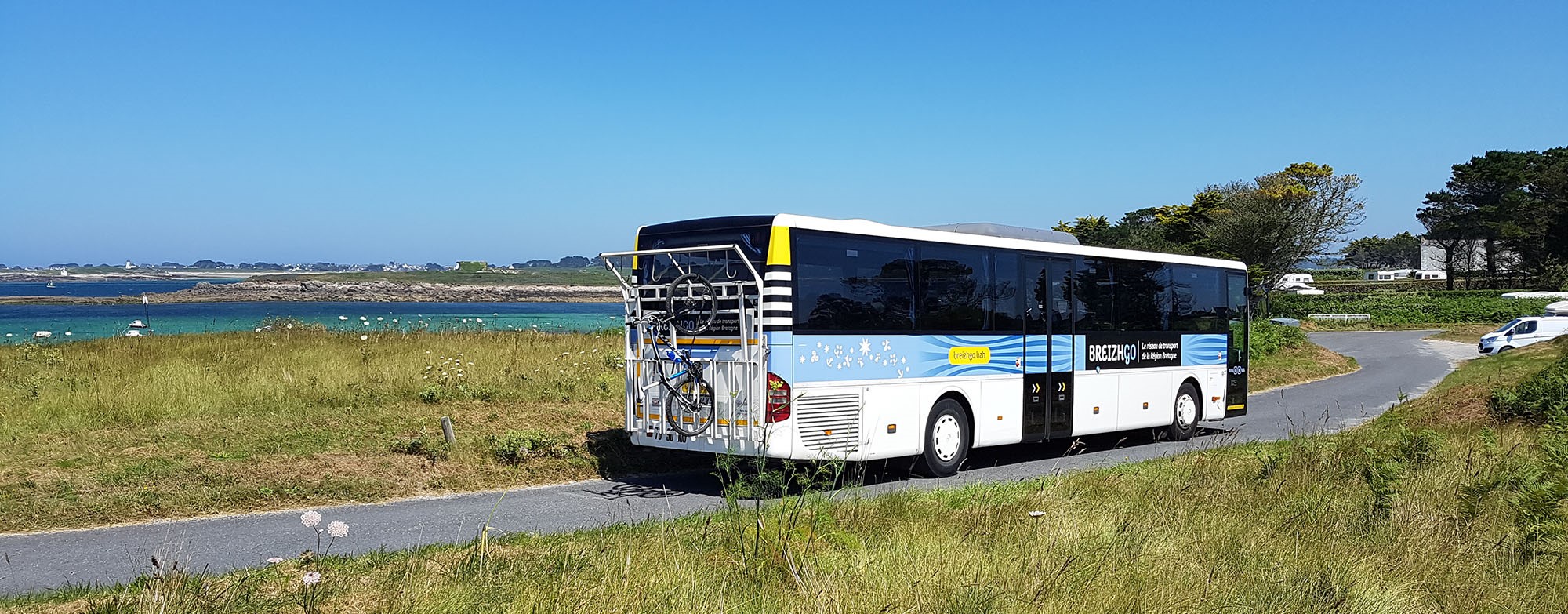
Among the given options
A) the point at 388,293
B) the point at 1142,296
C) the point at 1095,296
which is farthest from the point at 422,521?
the point at 388,293

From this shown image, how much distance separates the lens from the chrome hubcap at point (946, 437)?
44.5 ft

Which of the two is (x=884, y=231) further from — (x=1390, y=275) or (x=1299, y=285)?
(x=1390, y=275)

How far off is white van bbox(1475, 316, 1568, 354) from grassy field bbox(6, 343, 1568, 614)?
3298 centimetres

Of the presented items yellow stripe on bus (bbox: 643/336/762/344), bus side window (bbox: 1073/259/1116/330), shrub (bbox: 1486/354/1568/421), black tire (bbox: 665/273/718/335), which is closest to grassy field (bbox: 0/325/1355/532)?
yellow stripe on bus (bbox: 643/336/762/344)

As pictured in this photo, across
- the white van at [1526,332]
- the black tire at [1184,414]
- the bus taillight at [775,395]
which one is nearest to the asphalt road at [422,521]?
the black tire at [1184,414]

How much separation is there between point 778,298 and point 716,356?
101 cm

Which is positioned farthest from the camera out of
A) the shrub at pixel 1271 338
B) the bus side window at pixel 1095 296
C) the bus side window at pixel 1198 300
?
the shrub at pixel 1271 338

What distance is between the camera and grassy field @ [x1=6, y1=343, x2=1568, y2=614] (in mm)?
6188

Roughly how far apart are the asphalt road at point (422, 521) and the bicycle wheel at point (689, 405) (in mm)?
730

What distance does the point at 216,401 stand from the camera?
14695mm

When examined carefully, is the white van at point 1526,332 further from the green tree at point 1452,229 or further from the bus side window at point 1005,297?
the green tree at point 1452,229

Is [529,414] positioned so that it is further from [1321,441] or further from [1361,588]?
[1361,588]

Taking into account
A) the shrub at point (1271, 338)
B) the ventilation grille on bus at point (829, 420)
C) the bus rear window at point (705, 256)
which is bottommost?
the shrub at point (1271, 338)

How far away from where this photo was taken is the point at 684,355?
1216cm
